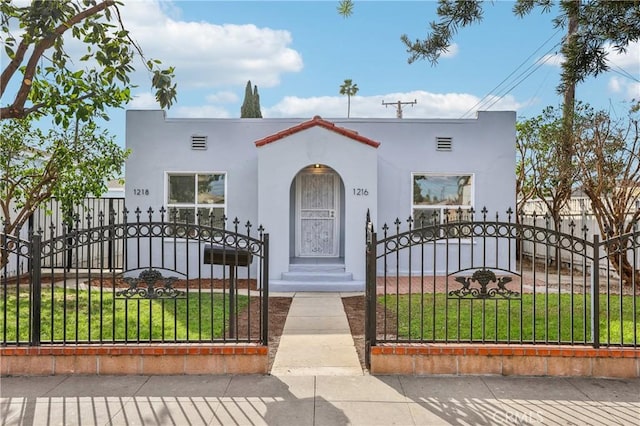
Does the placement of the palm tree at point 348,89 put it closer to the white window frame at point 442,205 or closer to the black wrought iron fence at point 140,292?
the white window frame at point 442,205

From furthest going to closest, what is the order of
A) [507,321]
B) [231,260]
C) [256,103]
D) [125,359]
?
[256,103] < [507,321] < [231,260] < [125,359]

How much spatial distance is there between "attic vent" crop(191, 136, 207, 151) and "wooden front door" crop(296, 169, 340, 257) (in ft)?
8.98

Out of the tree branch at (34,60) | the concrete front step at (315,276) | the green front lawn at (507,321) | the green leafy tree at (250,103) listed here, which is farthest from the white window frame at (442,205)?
the green leafy tree at (250,103)

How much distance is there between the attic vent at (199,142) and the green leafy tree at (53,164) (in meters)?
2.06

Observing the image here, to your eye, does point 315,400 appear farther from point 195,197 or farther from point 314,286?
point 195,197

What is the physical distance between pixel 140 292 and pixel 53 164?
739cm

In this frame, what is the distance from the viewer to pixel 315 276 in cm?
1192

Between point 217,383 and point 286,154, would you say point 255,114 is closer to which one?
point 286,154

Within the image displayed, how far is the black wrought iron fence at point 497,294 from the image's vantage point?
5605 millimetres

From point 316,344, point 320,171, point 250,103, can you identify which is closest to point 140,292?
point 316,344

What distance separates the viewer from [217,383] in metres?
5.25

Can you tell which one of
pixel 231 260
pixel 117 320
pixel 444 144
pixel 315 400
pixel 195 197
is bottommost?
pixel 315 400

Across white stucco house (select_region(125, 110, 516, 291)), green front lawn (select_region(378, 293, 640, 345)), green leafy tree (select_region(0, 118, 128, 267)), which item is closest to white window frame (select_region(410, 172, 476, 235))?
white stucco house (select_region(125, 110, 516, 291))

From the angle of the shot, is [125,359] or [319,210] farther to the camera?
[319,210]
